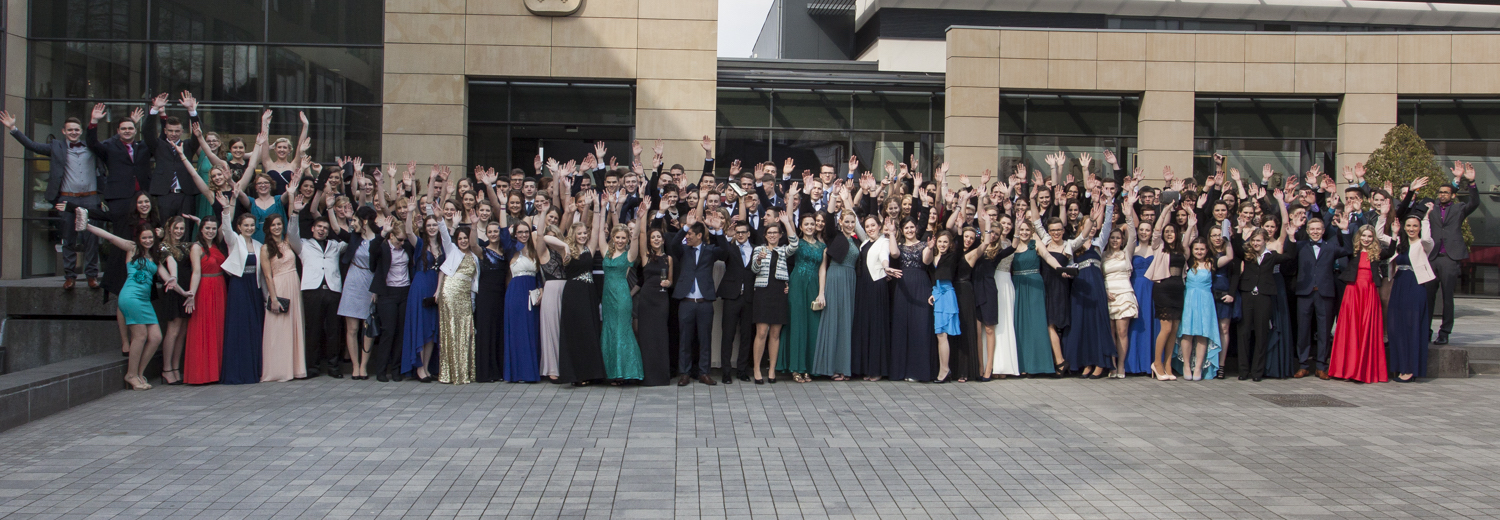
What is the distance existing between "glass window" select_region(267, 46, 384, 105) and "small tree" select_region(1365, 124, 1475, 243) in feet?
55.9

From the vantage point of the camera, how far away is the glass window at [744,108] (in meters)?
19.3

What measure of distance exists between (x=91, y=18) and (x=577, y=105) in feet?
27.3

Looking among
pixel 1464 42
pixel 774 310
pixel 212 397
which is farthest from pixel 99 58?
pixel 1464 42

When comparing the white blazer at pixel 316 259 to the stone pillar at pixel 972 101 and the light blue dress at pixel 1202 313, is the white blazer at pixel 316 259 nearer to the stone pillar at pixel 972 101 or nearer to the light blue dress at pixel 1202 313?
the light blue dress at pixel 1202 313

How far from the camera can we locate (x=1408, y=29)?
24.9m

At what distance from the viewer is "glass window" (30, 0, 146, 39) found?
58.0 ft

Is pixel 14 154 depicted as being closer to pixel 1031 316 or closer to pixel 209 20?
pixel 209 20

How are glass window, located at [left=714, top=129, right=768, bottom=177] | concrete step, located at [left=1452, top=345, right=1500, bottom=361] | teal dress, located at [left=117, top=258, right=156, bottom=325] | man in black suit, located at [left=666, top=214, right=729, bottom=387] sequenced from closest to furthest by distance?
teal dress, located at [left=117, top=258, right=156, bottom=325]
man in black suit, located at [left=666, top=214, right=729, bottom=387]
concrete step, located at [left=1452, top=345, right=1500, bottom=361]
glass window, located at [left=714, top=129, right=768, bottom=177]

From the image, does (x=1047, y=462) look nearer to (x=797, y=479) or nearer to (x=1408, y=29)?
(x=797, y=479)

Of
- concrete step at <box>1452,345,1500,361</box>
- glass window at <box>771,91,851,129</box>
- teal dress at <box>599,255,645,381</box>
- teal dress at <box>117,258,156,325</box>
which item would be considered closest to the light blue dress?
concrete step at <box>1452,345,1500,361</box>

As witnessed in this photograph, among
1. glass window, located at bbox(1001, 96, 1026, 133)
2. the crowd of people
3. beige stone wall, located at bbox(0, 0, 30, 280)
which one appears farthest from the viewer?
glass window, located at bbox(1001, 96, 1026, 133)

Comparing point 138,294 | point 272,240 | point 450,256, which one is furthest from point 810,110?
point 138,294

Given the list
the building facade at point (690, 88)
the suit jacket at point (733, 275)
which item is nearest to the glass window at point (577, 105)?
the building facade at point (690, 88)

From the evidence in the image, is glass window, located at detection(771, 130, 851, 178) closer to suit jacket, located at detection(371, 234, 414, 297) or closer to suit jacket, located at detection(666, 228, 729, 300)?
suit jacket, located at detection(666, 228, 729, 300)
